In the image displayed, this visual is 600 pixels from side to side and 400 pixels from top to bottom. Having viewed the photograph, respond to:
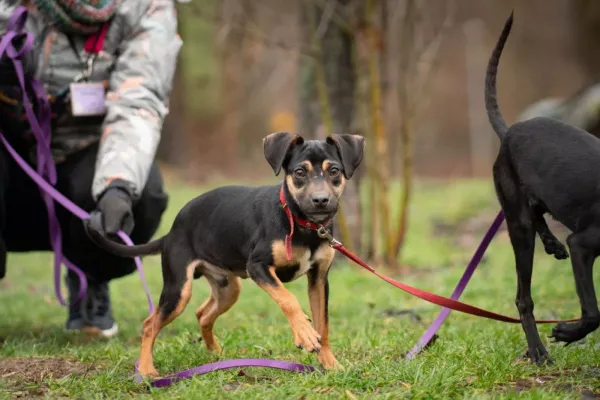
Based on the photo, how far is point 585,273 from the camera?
3479 mm

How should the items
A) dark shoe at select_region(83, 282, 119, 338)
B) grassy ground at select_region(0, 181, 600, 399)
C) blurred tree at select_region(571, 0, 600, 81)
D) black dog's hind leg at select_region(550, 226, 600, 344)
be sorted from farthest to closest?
blurred tree at select_region(571, 0, 600, 81) → dark shoe at select_region(83, 282, 119, 338) → grassy ground at select_region(0, 181, 600, 399) → black dog's hind leg at select_region(550, 226, 600, 344)

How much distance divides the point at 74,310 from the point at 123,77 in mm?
1639

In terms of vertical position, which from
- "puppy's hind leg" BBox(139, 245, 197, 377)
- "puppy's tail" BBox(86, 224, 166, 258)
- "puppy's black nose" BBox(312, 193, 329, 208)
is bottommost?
"puppy's hind leg" BBox(139, 245, 197, 377)

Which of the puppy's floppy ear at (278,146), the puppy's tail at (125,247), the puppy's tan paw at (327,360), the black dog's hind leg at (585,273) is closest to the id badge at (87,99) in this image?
the puppy's tail at (125,247)

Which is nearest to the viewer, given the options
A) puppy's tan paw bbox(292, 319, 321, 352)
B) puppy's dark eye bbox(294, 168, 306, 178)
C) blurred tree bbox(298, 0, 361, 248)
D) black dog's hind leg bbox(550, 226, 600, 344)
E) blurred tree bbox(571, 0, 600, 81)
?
black dog's hind leg bbox(550, 226, 600, 344)

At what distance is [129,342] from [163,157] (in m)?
15.6

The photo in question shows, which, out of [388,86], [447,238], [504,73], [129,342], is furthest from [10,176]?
[504,73]

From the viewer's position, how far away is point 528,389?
3508mm

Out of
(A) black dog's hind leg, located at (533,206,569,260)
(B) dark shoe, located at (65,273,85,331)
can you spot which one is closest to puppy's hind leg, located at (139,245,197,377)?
(B) dark shoe, located at (65,273,85,331)

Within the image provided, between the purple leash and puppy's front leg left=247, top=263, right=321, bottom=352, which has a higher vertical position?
the purple leash

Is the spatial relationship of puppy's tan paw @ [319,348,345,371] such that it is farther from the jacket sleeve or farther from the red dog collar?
the jacket sleeve

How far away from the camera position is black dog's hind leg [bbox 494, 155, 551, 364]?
3902 mm

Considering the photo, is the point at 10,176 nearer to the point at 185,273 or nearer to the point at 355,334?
the point at 185,273

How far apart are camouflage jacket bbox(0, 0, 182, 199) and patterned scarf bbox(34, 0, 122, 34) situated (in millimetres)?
69
